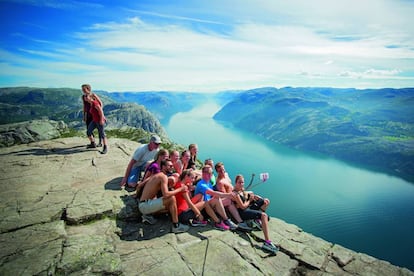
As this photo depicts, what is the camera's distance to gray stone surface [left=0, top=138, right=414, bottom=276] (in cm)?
454

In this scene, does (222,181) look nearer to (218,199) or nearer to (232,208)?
(218,199)

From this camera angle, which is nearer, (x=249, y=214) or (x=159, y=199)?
(x=159, y=199)

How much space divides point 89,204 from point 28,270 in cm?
268

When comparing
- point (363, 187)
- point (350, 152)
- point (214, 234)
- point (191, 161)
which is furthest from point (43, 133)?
point (350, 152)

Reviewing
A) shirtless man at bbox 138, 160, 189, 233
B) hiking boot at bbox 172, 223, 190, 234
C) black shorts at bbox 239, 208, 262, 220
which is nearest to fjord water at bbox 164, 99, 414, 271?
black shorts at bbox 239, 208, 262, 220

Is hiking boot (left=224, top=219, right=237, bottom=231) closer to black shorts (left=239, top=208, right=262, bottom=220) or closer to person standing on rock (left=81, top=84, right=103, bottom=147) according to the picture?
black shorts (left=239, top=208, right=262, bottom=220)

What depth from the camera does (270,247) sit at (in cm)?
654

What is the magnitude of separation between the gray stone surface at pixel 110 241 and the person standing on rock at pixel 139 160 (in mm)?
487

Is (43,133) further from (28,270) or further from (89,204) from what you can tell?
(28,270)

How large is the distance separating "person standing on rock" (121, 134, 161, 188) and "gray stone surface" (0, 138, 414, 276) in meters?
0.49

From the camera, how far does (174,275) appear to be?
188 inches

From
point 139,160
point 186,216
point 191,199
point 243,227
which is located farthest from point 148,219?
point 243,227

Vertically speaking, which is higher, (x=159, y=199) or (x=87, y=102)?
(x=87, y=102)

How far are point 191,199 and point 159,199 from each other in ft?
4.04
